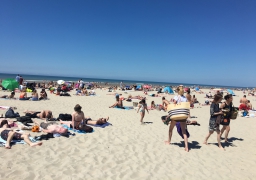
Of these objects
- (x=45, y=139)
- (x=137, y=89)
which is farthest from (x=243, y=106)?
(x=137, y=89)

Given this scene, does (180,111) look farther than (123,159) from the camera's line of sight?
Yes

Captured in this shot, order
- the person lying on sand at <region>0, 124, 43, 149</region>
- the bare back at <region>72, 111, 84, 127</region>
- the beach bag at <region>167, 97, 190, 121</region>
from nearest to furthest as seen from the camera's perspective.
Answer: the person lying on sand at <region>0, 124, 43, 149</region>, the beach bag at <region>167, 97, 190, 121</region>, the bare back at <region>72, 111, 84, 127</region>

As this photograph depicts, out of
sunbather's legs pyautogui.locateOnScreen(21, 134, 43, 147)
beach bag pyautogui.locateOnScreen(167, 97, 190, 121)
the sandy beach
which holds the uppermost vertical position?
beach bag pyautogui.locateOnScreen(167, 97, 190, 121)

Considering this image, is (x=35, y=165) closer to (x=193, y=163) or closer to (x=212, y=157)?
(x=193, y=163)

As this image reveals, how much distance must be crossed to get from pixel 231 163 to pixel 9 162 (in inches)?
195

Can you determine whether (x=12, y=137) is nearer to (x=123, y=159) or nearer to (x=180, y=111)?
(x=123, y=159)

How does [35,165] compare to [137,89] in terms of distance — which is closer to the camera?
[35,165]

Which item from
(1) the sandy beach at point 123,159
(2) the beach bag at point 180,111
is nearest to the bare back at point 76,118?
(1) the sandy beach at point 123,159

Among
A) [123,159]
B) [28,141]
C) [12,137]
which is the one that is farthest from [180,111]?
[12,137]

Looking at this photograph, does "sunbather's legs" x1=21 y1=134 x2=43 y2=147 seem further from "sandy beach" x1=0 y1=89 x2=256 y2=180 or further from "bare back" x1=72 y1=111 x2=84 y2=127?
"bare back" x1=72 y1=111 x2=84 y2=127

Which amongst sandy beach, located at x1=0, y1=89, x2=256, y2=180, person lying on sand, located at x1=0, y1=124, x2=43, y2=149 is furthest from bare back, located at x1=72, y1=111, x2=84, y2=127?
person lying on sand, located at x1=0, y1=124, x2=43, y2=149

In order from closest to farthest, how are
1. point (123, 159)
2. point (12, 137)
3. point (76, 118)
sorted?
point (123, 159) → point (12, 137) → point (76, 118)

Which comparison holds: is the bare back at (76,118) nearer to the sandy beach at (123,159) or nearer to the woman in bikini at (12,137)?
the sandy beach at (123,159)

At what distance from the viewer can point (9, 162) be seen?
3.67 metres
